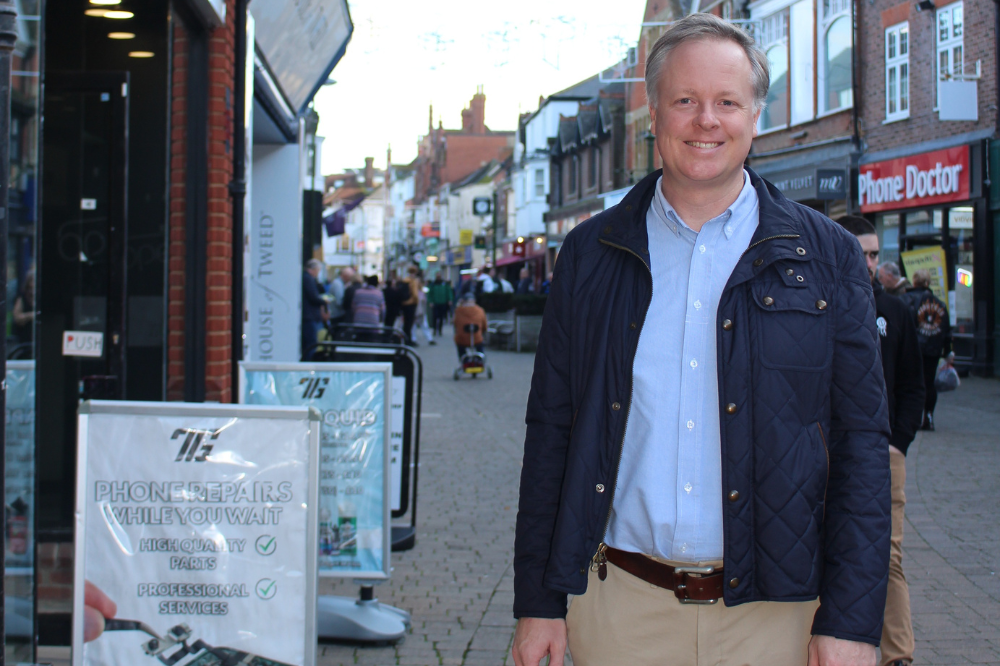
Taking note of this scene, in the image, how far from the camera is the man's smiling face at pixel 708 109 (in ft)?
7.00

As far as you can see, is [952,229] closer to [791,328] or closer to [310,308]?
[310,308]

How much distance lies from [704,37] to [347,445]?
3174 millimetres

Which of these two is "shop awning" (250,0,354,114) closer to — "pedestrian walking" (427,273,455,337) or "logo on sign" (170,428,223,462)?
"logo on sign" (170,428,223,462)

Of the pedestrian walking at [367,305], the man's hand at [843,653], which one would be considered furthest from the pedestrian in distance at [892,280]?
the pedestrian walking at [367,305]

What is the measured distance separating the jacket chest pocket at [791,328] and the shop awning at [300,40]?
5558mm

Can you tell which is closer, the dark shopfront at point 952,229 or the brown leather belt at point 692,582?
the brown leather belt at point 692,582

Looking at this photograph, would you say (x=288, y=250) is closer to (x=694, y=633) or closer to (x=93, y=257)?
(x=93, y=257)

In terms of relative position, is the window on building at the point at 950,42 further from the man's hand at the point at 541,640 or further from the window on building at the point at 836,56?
the man's hand at the point at 541,640

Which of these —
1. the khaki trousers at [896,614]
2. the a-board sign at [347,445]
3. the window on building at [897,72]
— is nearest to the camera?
the khaki trousers at [896,614]

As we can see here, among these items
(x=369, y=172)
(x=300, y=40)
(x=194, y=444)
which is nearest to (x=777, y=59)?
(x=300, y=40)

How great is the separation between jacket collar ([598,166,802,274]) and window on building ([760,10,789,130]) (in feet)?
70.9

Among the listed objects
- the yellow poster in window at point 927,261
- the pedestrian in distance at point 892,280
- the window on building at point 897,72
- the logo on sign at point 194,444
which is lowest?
the logo on sign at point 194,444

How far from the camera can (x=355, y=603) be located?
4.69 m

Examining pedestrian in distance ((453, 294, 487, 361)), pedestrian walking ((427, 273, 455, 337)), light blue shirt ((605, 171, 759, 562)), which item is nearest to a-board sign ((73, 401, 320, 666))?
light blue shirt ((605, 171, 759, 562))
